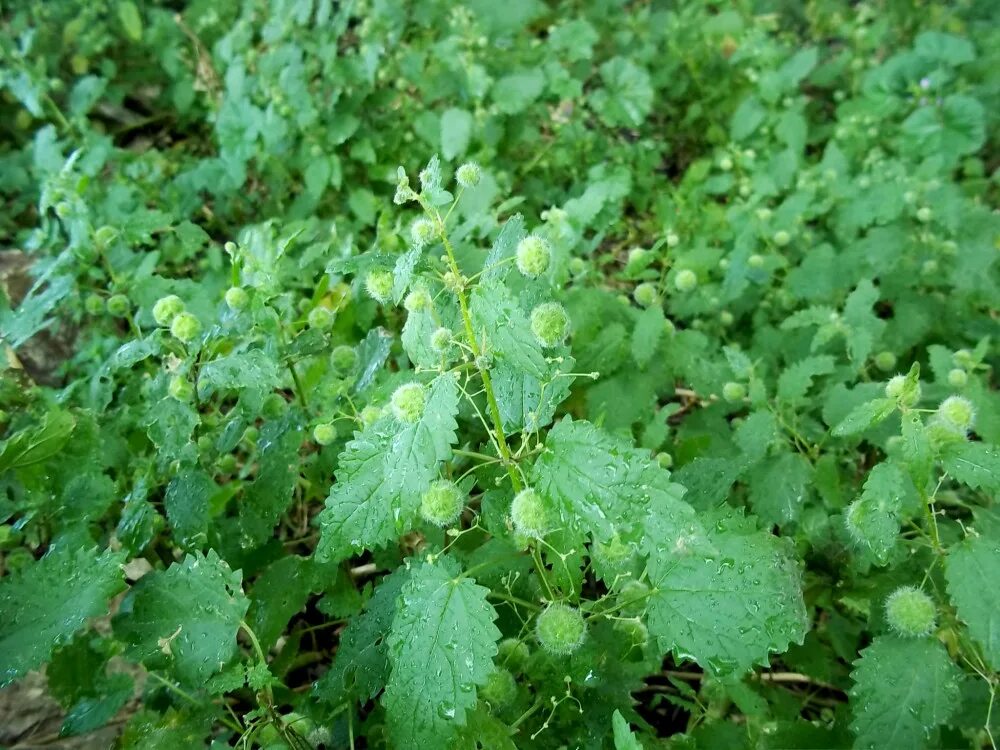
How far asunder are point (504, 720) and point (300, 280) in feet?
5.33

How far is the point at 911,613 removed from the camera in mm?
1531

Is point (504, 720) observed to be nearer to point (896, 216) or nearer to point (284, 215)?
point (896, 216)

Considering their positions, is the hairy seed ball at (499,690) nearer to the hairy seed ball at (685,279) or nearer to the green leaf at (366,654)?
the green leaf at (366,654)

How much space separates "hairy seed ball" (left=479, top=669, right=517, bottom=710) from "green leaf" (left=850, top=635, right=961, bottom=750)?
702mm

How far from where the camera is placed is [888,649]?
5.12ft

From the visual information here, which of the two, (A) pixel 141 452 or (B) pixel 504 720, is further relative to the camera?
(A) pixel 141 452

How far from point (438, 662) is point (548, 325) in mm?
635

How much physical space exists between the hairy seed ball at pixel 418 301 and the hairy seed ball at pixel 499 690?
2.49ft

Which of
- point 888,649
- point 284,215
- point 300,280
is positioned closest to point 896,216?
point 888,649

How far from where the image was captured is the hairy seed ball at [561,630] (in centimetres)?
146

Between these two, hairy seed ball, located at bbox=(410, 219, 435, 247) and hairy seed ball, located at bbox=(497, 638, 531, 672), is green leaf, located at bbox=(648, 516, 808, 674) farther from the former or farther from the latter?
hairy seed ball, located at bbox=(410, 219, 435, 247)

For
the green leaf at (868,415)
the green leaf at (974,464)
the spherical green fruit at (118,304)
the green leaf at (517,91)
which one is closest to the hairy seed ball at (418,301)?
the green leaf at (868,415)

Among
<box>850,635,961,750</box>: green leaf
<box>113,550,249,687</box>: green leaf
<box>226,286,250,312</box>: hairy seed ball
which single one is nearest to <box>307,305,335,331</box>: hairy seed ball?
<box>226,286,250,312</box>: hairy seed ball

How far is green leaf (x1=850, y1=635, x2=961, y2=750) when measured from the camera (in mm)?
1475
